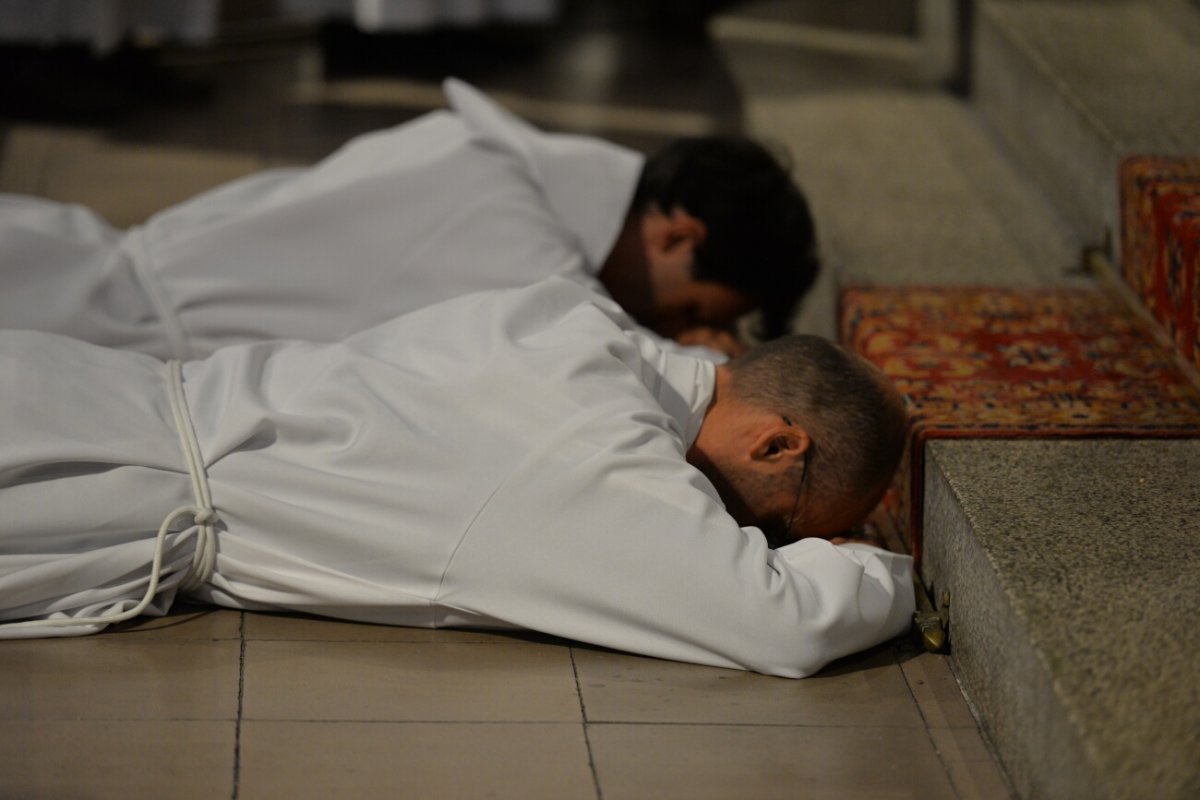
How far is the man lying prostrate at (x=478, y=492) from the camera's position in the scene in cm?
192

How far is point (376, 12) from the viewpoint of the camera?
481cm

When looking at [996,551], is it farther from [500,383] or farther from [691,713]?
[500,383]

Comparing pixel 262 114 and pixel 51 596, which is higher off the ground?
pixel 51 596

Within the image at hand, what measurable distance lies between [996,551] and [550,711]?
60cm

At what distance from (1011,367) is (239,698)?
4.55 feet

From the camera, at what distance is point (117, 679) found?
75.3 inches

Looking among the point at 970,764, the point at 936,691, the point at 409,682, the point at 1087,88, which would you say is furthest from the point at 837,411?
the point at 1087,88

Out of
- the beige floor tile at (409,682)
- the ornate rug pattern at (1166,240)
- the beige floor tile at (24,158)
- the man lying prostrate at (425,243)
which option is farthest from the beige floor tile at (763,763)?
the beige floor tile at (24,158)

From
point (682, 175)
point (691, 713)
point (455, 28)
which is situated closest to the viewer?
point (691, 713)

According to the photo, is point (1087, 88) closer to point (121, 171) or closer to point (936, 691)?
point (936, 691)

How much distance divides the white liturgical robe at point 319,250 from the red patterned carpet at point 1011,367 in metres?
0.57

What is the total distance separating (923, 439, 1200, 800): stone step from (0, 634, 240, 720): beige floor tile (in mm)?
936

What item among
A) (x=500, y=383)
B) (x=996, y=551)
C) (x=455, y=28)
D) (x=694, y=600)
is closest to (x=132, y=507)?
(x=500, y=383)

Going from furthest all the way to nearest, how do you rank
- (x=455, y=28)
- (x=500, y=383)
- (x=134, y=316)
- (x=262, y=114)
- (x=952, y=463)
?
(x=455, y=28) < (x=262, y=114) < (x=134, y=316) < (x=952, y=463) < (x=500, y=383)
